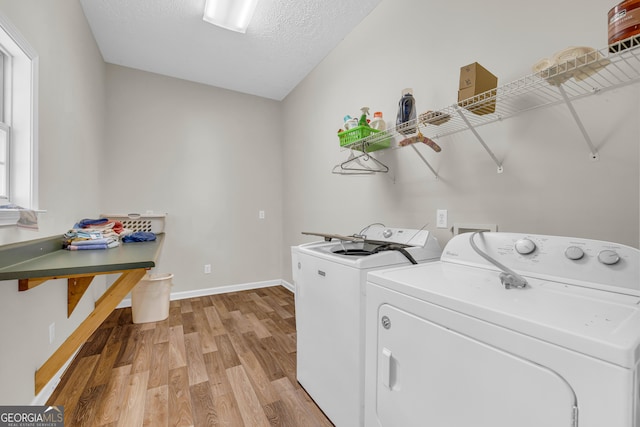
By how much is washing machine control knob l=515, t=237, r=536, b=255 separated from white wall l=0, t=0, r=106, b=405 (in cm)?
204

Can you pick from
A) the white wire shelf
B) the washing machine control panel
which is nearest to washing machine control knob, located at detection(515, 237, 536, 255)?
the washing machine control panel

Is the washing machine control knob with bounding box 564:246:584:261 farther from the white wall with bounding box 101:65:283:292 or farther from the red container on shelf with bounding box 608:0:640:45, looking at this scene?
the white wall with bounding box 101:65:283:292

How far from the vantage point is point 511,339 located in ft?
2.12

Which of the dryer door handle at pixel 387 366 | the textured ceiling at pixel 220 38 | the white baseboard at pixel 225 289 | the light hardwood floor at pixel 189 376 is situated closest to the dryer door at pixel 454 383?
the dryer door handle at pixel 387 366

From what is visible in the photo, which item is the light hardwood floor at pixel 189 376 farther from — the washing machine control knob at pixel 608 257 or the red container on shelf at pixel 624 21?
the red container on shelf at pixel 624 21

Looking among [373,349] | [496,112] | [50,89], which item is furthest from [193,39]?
[373,349]

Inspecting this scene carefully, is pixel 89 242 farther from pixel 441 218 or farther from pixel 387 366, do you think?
pixel 441 218

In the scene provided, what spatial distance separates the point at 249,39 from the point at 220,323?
2.64 meters

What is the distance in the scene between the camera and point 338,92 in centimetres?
262

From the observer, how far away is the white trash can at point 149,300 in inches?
101

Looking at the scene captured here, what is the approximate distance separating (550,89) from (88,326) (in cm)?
237

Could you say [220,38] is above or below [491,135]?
above

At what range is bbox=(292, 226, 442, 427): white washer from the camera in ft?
3.93

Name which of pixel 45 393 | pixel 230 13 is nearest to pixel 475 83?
pixel 230 13
